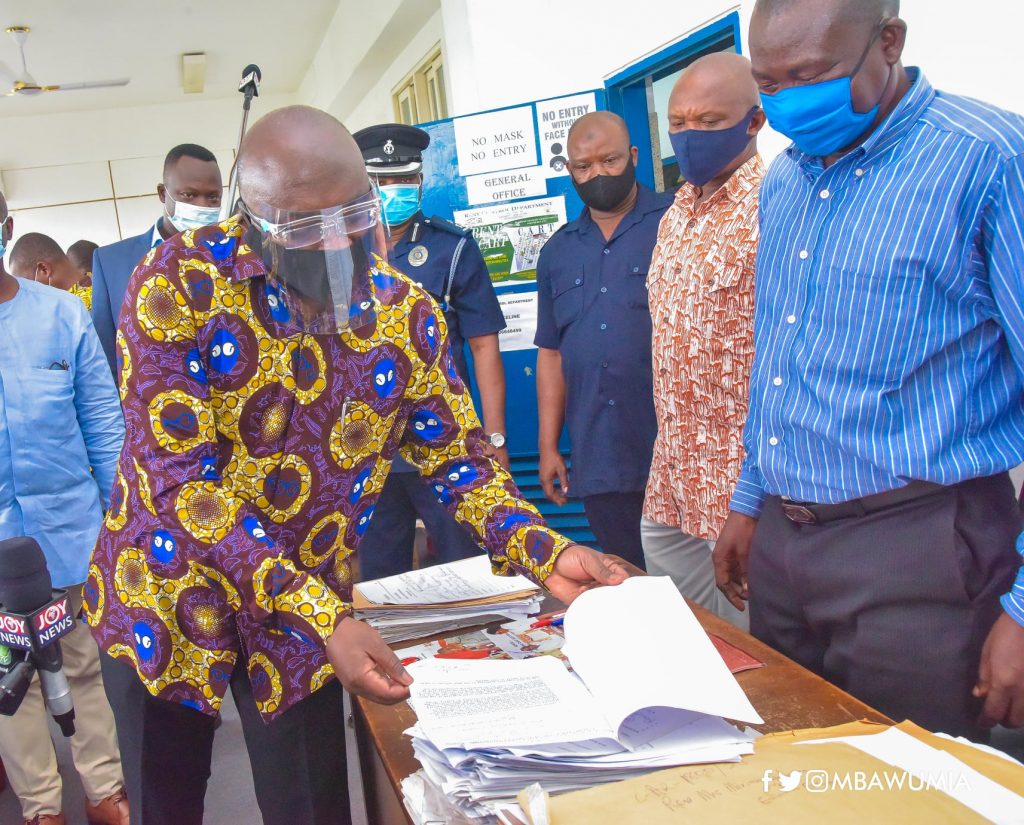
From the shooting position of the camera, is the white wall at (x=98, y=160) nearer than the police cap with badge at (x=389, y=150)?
No

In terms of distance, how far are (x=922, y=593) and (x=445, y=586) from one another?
2.69 ft

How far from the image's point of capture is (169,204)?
3.07 metres

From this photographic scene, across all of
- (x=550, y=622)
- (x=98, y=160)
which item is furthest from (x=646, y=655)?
(x=98, y=160)

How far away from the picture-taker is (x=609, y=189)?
8.76ft

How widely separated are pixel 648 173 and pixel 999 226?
290 cm

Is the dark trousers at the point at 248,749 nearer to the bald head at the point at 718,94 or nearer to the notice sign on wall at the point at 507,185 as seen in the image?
the bald head at the point at 718,94

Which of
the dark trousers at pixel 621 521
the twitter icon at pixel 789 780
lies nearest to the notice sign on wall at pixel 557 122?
the dark trousers at pixel 621 521

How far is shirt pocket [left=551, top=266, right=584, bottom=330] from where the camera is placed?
267 cm

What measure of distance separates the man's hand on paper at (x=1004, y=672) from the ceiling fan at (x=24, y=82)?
330 inches

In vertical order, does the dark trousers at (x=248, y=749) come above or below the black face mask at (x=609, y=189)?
below

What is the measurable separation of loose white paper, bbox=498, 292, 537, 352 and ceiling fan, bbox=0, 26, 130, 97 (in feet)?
19.9

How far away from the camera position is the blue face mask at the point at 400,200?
2.81 metres

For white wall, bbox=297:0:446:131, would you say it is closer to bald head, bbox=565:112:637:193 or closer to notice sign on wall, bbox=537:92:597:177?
notice sign on wall, bbox=537:92:597:177

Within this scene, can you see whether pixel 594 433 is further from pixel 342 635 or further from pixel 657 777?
pixel 657 777
